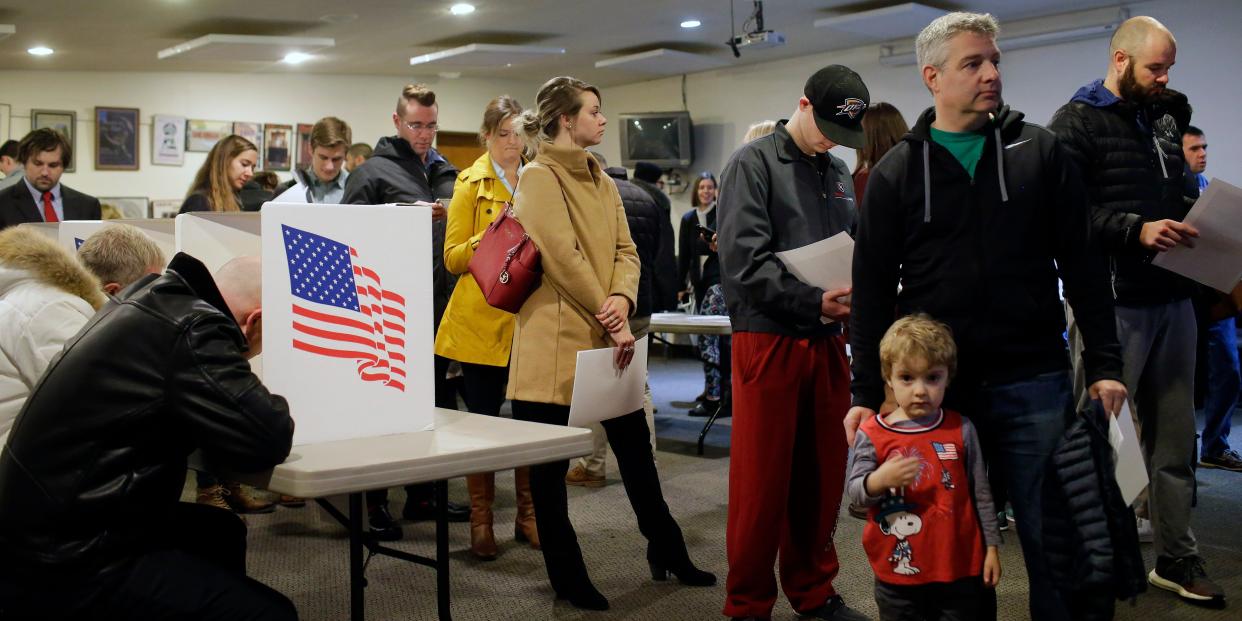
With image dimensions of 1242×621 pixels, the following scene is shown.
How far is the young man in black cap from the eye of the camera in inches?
111

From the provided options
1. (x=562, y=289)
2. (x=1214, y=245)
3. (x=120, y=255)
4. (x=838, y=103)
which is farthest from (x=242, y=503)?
(x=1214, y=245)

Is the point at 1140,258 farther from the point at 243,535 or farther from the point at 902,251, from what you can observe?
the point at 243,535

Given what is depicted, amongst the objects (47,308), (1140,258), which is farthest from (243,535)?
(1140,258)

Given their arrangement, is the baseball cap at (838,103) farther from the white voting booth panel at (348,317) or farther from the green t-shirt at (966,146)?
the white voting booth panel at (348,317)

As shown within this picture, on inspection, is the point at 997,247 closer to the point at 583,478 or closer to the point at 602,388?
the point at 602,388

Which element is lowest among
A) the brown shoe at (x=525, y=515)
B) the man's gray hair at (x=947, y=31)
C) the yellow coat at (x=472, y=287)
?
the brown shoe at (x=525, y=515)

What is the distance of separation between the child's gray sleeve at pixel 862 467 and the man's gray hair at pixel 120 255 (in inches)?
76.5

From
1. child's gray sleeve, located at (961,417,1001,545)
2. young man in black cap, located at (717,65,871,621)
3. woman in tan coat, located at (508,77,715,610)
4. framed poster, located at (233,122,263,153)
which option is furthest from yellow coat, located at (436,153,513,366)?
framed poster, located at (233,122,263,153)

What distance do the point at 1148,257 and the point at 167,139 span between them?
35.2 ft

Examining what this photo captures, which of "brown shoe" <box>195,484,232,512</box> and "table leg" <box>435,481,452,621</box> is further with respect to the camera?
"brown shoe" <box>195,484,232,512</box>

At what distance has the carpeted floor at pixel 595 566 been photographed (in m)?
3.21

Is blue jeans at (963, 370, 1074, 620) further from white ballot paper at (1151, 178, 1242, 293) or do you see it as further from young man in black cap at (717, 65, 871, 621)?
white ballot paper at (1151, 178, 1242, 293)

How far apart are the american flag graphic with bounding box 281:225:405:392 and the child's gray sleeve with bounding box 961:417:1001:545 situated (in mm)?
1168

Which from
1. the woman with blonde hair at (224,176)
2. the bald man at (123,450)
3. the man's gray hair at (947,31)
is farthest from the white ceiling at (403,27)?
the bald man at (123,450)
